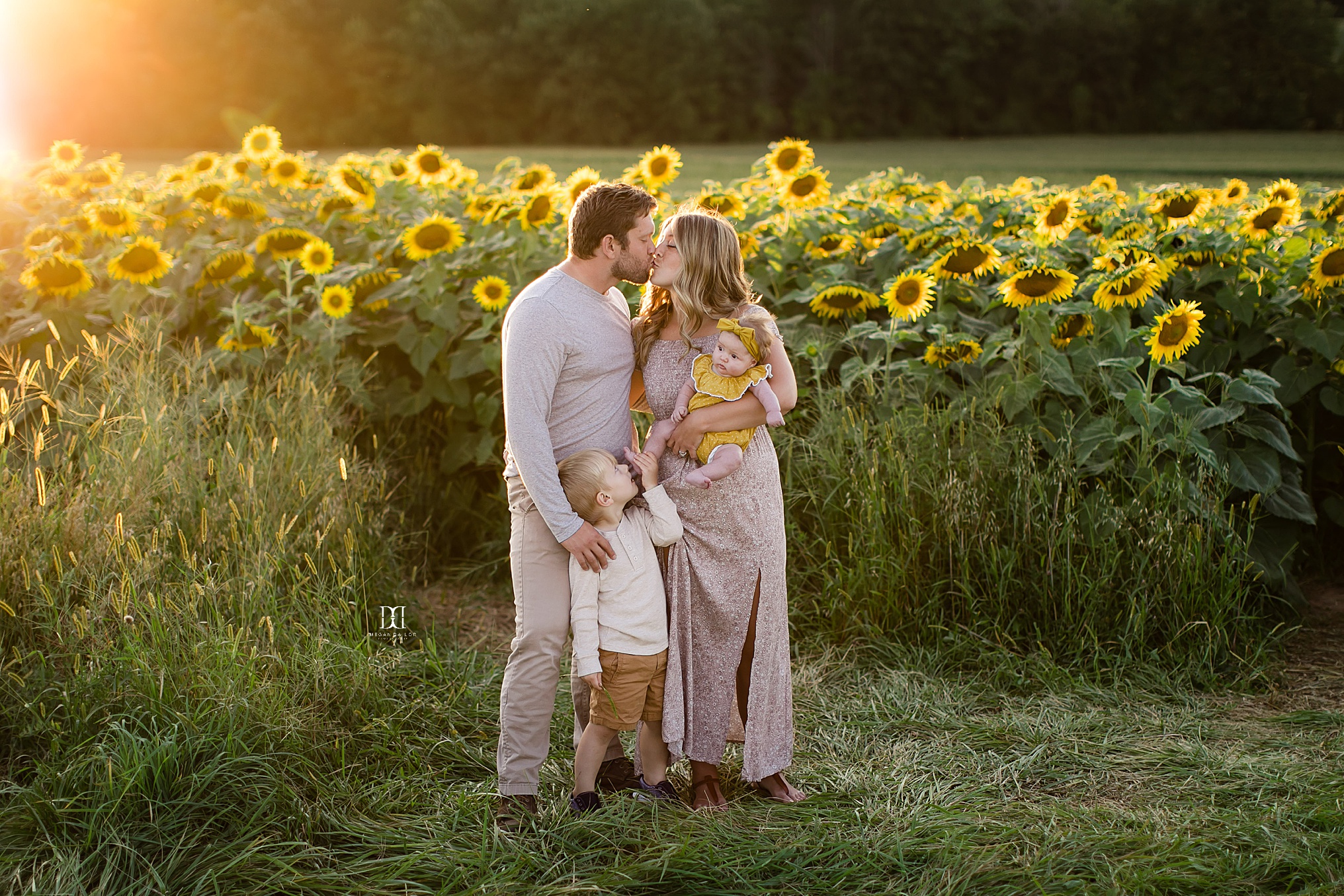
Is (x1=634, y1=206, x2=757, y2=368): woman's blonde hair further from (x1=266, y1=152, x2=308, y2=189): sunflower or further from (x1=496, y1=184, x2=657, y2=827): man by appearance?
(x1=266, y1=152, x2=308, y2=189): sunflower

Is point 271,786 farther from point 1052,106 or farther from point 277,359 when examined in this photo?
point 1052,106

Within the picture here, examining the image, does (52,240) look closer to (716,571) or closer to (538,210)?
(538,210)

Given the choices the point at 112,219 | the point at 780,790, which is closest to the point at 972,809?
the point at 780,790

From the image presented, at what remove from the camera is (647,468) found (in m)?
3.15

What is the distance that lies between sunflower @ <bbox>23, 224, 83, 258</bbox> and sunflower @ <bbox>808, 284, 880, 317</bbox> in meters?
3.53

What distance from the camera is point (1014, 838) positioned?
300cm

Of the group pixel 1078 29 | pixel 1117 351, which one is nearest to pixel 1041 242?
pixel 1117 351

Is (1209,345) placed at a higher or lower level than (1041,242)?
lower

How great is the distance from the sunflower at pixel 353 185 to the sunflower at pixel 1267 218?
4135 mm

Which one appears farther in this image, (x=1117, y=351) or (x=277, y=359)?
(x=277, y=359)

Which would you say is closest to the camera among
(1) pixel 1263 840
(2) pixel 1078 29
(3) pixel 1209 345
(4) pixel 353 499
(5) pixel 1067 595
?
(1) pixel 1263 840

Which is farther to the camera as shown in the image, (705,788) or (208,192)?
(208,192)

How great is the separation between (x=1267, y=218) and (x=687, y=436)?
3050 mm

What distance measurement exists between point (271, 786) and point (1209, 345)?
385cm
